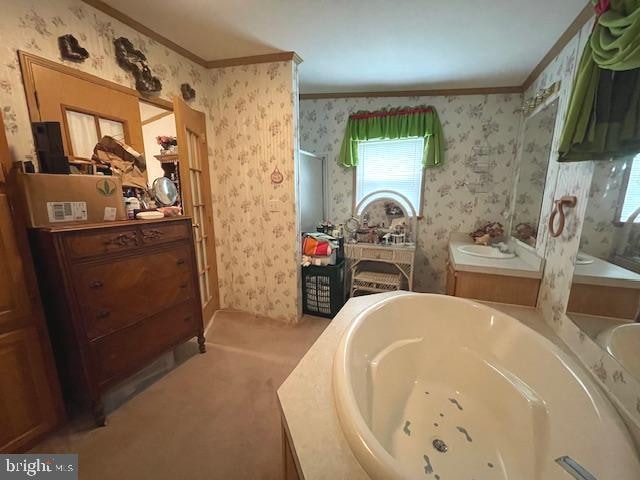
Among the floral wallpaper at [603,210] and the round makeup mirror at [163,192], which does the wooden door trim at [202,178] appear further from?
the floral wallpaper at [603,210]

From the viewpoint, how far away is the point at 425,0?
4.55 feet

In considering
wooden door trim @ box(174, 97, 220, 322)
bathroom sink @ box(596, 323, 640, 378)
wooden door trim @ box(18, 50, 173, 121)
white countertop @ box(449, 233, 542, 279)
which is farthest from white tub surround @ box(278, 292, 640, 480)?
wooden door trim @ box(18, 50, 173, 121)

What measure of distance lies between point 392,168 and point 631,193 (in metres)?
2.04

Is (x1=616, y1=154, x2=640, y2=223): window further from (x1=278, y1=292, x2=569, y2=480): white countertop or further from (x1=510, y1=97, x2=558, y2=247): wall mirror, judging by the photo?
(x1=510, y1=97, x2=558, y2=247): wall mirror

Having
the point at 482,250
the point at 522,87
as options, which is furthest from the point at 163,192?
the point at 522,87

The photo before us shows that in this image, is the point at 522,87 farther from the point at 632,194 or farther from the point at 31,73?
the point at 31,73

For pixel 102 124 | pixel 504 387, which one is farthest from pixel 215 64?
pixel 504 387

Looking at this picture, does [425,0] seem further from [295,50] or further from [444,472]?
[444,472]

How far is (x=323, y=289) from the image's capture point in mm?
2496

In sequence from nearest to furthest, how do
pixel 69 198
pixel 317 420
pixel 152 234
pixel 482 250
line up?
pixel 317 420 < pixel 69 198 < pixel 152 234 < pixel 482 250

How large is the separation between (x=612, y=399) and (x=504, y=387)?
0.46m

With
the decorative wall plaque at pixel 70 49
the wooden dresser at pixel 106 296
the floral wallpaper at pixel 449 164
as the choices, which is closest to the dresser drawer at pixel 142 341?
the wooden dresser at pixel 106 296

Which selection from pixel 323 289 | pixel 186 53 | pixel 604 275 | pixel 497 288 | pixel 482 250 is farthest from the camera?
pixel 323 289

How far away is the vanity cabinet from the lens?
1.72 metres
